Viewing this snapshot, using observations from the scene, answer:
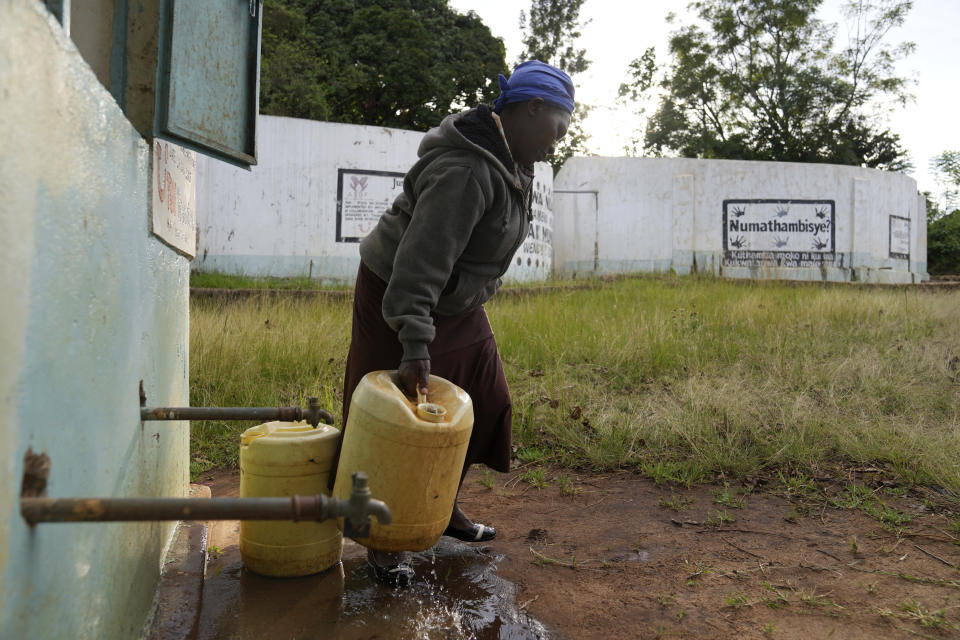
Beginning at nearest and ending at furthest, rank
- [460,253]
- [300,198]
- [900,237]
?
1. [460,253]
2. [300,198]
3. [900,237]

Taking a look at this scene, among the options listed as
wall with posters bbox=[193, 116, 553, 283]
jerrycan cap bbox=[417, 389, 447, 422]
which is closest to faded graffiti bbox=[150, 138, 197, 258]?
jerrycan cap bbox=[417, 389, 447, 422]

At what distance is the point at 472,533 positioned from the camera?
8.58 feet

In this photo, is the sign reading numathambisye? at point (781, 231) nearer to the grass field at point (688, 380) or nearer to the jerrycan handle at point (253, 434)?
the grass field at point (688, 380)

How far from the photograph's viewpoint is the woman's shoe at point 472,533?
2.61 m

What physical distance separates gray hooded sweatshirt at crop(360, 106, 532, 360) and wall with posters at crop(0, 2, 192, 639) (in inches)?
28.7

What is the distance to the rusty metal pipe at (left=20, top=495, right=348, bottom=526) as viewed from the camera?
1.02m

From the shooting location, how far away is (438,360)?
2.41 m

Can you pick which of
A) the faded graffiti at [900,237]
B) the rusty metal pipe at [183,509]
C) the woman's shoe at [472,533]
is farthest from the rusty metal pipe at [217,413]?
the faded graffiti at [900,237]

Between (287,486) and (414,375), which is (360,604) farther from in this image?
(414,375)

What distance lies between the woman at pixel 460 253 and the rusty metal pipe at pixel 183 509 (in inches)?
35.8

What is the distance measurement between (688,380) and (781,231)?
11886 millimetres

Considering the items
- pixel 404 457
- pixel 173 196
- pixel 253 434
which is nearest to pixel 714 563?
pixel 404 457

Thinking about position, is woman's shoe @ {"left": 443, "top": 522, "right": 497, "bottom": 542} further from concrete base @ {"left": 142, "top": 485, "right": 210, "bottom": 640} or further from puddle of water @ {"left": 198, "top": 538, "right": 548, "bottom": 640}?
concrete base @ {"left": 142, "top": 485, "right": 210, "bottom": 640}

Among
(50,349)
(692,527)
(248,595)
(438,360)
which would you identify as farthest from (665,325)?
(50,349)
